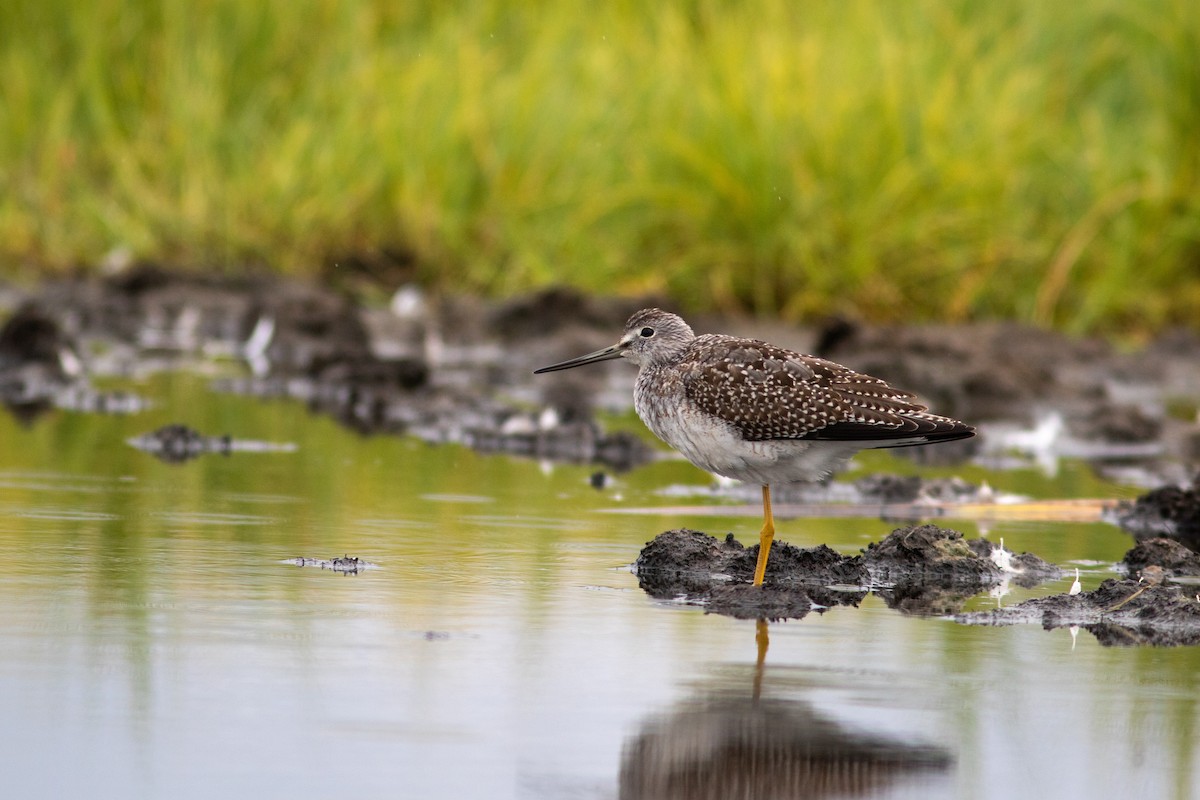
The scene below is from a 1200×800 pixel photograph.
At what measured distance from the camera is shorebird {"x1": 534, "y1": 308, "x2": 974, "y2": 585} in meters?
6.96

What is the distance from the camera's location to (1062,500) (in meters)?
9.11

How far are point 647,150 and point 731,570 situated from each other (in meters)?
9.24

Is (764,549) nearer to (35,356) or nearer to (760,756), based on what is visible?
(760,756)

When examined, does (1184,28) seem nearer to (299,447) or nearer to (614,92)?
(614,92)

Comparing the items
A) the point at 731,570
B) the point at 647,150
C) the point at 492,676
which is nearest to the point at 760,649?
the point at 492,676

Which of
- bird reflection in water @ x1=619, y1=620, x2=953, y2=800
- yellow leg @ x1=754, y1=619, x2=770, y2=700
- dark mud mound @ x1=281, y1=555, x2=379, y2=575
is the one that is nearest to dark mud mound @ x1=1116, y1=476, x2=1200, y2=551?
yellow leg @ x1=754, y1=619, x2=770, y2=700

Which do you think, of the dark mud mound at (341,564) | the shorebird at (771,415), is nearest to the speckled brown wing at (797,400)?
the shorebird at (771,415)

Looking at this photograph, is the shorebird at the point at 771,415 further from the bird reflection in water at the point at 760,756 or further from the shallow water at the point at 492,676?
the bird reflection in water at the point at 760,756

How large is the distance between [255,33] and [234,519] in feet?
40.2

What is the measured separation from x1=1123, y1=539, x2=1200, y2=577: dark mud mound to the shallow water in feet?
0.42

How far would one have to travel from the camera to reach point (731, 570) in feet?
23.0

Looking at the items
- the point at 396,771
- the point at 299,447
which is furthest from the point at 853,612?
the point at 299,447

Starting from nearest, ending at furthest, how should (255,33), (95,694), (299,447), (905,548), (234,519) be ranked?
(95,694) < (905,548) < (234,519) < (299,447) < (255,33)

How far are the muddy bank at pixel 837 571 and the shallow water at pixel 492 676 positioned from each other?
16 centimetres
